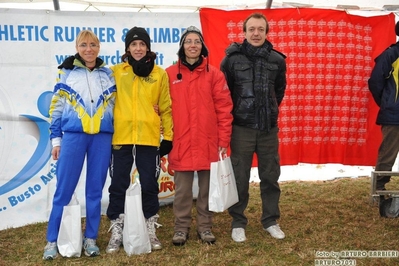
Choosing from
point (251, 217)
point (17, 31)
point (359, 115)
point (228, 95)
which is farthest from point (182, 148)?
point (359, 115)

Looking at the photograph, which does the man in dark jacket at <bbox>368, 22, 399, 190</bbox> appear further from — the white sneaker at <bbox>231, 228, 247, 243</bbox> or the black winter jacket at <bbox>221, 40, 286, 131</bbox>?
the white sneaker at <bbox>231, 228, 247, 243</bbox>

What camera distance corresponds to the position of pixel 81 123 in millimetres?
3229

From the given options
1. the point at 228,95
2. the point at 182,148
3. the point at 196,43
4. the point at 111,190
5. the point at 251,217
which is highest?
the point at 196,43

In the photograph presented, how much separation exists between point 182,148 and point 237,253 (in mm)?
928

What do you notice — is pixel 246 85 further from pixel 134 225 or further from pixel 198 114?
pixel 134 225

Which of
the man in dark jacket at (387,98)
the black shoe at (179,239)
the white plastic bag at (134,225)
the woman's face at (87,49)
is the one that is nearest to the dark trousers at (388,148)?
the man in dark jacket at (387,98)

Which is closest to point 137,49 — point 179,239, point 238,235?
point 179,239

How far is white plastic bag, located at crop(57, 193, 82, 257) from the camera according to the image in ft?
10.7

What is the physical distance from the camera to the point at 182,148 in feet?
11.4

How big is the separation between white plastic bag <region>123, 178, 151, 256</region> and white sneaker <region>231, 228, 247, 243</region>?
782mm

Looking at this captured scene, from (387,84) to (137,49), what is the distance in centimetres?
284

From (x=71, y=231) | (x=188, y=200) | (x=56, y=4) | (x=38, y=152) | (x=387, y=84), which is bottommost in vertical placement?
(x=71, y=231)

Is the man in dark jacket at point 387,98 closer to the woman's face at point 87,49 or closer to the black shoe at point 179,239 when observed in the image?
the black shoe at point 179,239

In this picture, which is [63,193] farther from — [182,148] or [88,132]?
[182,148]
